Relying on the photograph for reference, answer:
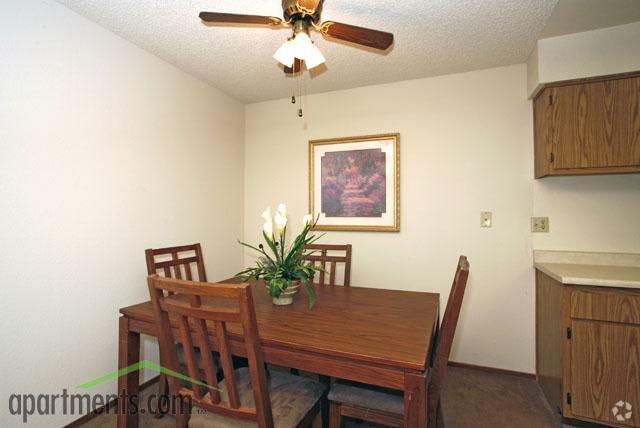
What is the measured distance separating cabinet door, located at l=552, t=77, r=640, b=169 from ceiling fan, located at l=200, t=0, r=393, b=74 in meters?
1.32

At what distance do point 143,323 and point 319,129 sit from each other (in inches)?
80.9

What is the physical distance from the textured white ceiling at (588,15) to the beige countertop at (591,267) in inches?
54.8

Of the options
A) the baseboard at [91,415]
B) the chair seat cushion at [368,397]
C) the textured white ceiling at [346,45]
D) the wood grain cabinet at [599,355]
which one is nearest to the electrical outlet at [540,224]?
the wood grain cabinet at [599,355]

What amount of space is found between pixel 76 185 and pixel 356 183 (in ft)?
6.31

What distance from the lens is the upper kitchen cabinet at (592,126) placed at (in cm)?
183

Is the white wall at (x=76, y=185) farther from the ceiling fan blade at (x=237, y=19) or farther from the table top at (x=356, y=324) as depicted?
the ceiling fan blade at (x=237, y=19)

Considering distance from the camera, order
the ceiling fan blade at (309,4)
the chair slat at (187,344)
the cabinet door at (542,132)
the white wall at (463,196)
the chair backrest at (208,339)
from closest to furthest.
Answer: the chair backrest at (208,339)
the chair slat at (187,344)
the ceiling fan blade at (309,4)
the cabinet door at (542,132)
the white wall at (463,196)

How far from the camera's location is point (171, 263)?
2010 mm

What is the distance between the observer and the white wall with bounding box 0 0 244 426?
1470mm

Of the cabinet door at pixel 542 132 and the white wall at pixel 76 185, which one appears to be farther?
the cabinet door at pixel 542 132

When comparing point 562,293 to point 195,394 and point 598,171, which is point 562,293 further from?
point 195,394

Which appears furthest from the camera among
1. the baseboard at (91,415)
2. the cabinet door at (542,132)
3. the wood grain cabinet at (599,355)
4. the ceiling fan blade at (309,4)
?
the cabinet door at (542,132)

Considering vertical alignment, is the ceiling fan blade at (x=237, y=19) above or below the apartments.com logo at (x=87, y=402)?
above

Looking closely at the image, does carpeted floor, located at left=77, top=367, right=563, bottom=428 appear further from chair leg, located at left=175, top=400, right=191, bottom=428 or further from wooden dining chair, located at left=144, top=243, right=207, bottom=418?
chair leg, located at left=175, top=400, right=191, bottom=428
